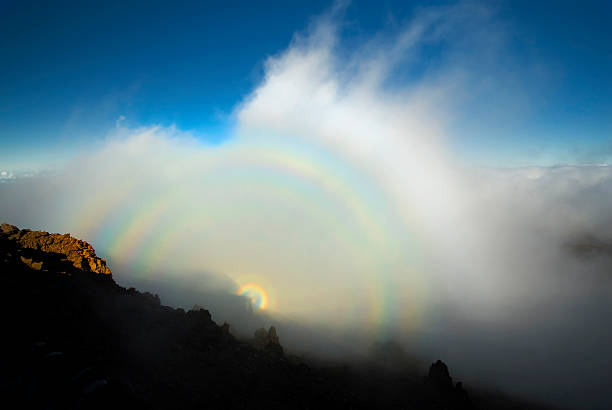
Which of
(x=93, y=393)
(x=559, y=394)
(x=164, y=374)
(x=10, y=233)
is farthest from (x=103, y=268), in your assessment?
(x=559, y=394)

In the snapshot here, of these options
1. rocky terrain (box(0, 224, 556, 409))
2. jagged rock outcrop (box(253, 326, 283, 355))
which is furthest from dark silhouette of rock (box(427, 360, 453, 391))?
rocky terrain (box(0, 224, 556, 409))

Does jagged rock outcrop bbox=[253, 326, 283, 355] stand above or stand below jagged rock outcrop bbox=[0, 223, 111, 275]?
below

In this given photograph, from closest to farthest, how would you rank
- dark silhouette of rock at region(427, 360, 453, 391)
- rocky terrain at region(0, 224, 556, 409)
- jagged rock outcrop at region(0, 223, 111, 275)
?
rocky terrain at region(0, 224, 556, 409) → jagged rock outcrop at region(0, 223, 111, 275) → dark silhouette of rock at region(427, 360, 453, 391)

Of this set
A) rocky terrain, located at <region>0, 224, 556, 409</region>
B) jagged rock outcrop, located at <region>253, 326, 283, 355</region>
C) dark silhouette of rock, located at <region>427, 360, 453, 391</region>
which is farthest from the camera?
dark silhouette of rock, located at <region>427, 360, 453, 391</region>

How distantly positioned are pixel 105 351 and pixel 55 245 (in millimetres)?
24794

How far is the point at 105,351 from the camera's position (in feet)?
69.9

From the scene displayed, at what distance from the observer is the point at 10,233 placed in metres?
35.4

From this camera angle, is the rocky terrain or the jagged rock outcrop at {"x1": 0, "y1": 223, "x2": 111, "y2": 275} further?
the jagged rock outcrop at {"x1": 0, "y1": 223, "x2": 111, "y2": 275}

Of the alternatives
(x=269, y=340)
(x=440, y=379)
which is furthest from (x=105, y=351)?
(x=440, y=379)

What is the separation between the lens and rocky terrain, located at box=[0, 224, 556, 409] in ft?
41.0

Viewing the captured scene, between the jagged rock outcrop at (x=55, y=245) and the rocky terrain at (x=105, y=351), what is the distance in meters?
0.12

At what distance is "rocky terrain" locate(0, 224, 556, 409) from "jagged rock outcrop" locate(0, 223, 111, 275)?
0.40 ft

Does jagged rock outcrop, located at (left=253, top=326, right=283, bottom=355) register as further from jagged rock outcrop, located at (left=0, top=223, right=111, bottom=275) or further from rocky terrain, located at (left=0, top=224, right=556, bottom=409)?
jagged rock outcrop, located at (left=0, top=223, right=111, bottom=275)

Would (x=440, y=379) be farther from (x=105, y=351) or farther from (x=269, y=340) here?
(x=105, y=351)
